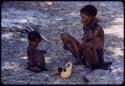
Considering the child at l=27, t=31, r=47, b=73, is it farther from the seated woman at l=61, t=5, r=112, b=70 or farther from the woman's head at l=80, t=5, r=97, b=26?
the woman's head at l=80, t=5, r=97, b=26

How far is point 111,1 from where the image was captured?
1001 cm

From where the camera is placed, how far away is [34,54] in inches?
214

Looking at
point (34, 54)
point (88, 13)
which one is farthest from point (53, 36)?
point (88, 13)

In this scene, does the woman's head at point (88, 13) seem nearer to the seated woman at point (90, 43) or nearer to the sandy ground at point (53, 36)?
the seated woman at point (90, 43)

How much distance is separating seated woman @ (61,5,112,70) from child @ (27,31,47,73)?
53 cm

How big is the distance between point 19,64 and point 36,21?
239 centimetres

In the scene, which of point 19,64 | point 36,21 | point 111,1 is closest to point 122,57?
point 19,64

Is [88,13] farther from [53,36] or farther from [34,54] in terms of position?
[53,36]

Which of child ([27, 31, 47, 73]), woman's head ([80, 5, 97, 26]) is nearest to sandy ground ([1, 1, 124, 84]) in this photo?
child ([27, 31, 47, 73])

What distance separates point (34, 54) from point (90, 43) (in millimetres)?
832

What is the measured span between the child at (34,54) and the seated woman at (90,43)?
20.8 inches

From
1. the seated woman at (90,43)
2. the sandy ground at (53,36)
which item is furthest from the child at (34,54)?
the seated woman at (90,43)

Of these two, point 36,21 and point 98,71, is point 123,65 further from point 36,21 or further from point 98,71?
point 36,21

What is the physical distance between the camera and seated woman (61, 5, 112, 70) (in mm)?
5355
